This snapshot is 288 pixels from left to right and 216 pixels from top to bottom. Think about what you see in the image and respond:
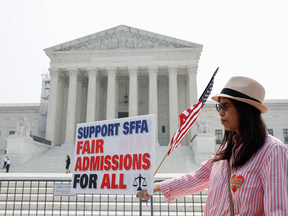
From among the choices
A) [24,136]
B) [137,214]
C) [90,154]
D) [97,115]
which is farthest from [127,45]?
[90,154]

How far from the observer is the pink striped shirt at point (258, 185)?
1.81m

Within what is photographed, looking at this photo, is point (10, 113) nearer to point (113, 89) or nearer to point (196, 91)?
point (113, 89)

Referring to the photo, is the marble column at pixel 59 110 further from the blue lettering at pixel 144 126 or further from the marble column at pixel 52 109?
the blue lettering at pixel 144 126

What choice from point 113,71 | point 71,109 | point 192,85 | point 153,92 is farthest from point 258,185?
point 71,109

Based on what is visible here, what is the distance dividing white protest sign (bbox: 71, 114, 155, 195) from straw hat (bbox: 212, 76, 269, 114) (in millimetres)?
1300

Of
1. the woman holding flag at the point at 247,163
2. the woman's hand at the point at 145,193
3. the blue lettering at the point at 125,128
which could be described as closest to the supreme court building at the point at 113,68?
the blue lettering at the point at 125,128

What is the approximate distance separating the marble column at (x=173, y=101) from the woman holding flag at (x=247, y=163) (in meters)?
31.7

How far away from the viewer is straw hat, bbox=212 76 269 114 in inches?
86.4

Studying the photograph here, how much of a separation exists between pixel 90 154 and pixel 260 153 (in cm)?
252

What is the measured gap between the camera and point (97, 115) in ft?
127

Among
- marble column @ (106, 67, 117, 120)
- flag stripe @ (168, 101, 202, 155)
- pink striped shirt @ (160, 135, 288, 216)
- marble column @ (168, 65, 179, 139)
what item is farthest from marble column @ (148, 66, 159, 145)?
pink striped shirt @ (160, 135, 288, 216)

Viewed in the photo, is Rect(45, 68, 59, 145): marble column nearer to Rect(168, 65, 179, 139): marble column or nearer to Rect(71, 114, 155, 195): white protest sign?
Rect(168, 65, 179, 139): marble column

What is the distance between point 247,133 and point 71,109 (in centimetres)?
3554

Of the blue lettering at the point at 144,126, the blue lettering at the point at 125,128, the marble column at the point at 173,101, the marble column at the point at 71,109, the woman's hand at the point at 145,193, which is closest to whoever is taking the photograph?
the woman's hand at the point at 145,193
